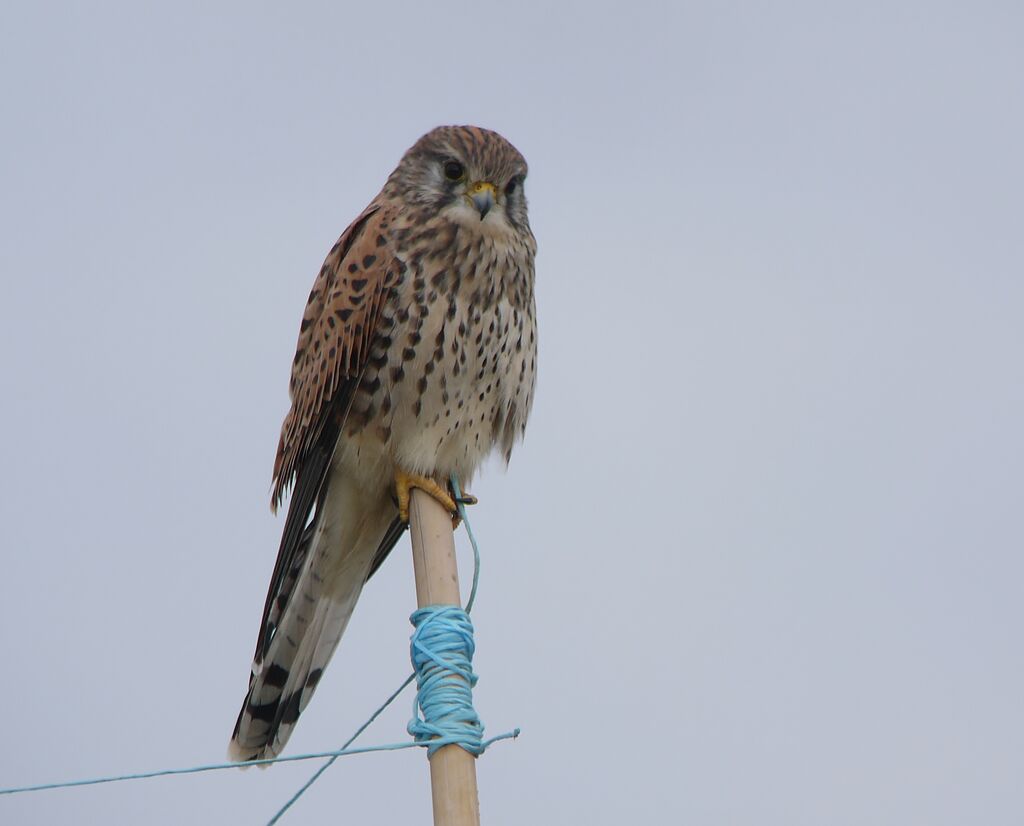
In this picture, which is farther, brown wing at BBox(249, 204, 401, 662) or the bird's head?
the bird's head

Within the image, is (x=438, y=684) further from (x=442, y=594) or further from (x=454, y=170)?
(x=454, y=170)

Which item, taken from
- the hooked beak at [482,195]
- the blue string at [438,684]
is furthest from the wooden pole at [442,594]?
the hooked beak at [482,195]

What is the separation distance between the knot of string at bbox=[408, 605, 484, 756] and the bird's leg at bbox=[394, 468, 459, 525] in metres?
0.81

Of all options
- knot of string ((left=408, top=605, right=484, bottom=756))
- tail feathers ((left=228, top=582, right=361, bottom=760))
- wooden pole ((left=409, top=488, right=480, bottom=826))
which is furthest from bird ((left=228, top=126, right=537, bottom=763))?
knot of string ((left=408, top=605, right=484, bottom=756))

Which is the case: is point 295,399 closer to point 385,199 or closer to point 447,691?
point 385,199

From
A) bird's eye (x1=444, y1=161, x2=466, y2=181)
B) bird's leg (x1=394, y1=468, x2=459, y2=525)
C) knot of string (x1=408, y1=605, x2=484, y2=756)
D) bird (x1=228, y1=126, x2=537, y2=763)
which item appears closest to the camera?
knot of string (x1=408, y1=605, x2=484, y2=756)

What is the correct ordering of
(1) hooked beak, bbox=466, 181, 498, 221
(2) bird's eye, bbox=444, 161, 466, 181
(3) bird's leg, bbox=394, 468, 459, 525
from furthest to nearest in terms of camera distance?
(2) bird's eye, bbox=444, 161, 466, 181 < (1) hooked beak, bbox=466, 181, 498, 221 < (3) bird's leg, bbox=394, 468, 459, 525

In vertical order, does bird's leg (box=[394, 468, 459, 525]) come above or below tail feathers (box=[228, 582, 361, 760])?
above

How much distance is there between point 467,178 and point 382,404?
2.50ft

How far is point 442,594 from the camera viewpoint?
2.90 metres

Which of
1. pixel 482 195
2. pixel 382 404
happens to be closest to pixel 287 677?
pixel 382 404

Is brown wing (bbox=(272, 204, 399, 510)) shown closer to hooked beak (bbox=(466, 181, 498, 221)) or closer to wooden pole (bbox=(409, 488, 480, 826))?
hooked beak (bbox=(466, 181, 498, 221))

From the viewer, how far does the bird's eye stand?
4199 millimetres

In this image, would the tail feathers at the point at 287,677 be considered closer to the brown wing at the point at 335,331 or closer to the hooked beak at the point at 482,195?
the brown wing at the point at 335,331
